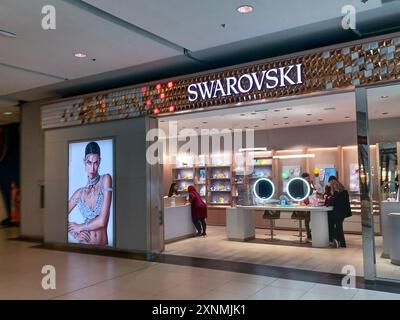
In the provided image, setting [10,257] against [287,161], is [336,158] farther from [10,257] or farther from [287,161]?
[10,257]

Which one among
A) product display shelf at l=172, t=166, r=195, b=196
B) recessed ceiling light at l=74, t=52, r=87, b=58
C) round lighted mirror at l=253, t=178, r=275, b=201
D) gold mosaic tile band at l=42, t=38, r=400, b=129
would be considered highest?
recessed ceiling light at l=74, t=52, r=87, b=58

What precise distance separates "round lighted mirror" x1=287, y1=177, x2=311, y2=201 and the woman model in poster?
4.30 meters

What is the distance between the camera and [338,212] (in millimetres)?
8148

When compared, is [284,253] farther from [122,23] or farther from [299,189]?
[122,23]

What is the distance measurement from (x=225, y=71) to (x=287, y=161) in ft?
19.3

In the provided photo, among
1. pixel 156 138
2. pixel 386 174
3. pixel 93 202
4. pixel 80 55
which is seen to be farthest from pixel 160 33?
pixel 386 174

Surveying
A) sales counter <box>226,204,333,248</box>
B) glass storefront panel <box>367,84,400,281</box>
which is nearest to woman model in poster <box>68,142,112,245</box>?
sales counter <box>226,204,333,248</box>

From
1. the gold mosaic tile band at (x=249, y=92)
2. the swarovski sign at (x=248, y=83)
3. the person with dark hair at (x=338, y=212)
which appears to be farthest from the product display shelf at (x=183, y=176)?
the swarovski sign at (x=248, y=83)

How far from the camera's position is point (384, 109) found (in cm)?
867

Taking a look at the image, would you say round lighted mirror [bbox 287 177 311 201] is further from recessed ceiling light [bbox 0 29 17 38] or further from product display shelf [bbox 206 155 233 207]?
recessed ceiling light [bbox 0 29 17 38]

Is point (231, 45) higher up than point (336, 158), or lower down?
higher up

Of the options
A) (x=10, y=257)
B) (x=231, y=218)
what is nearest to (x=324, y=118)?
(x=231, y=218)

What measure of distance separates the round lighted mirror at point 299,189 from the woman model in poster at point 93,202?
430 centimetres

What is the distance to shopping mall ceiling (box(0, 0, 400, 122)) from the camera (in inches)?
180
